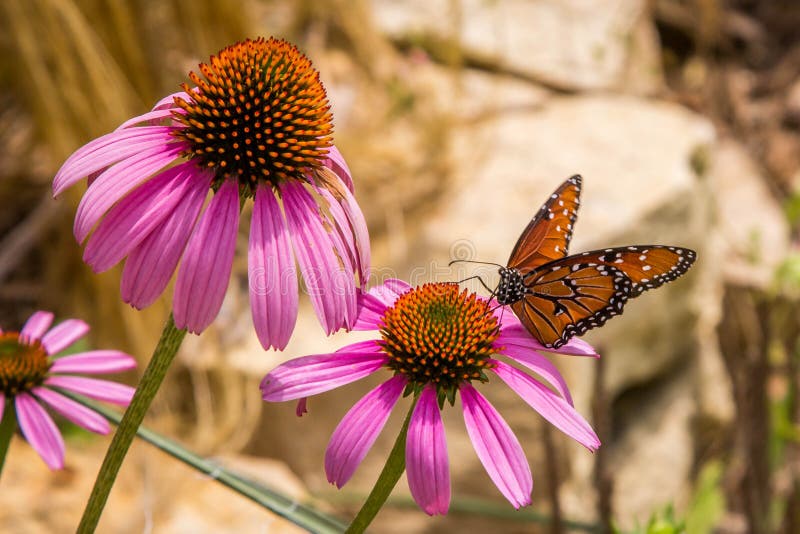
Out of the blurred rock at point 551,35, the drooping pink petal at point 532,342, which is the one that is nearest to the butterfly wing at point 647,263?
the drooping pink petal at point 532,342

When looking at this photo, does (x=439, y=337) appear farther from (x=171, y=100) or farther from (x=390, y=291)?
(x=171, y=100)

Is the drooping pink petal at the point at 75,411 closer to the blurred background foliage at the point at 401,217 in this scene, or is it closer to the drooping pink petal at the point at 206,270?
the drooping pink petal at the point at 206,270

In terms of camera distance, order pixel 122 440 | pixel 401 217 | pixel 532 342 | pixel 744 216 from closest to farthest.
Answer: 1. pixel 122 440
2. pixel 532 342
3. pixel 401 217
4. pixel 744 216

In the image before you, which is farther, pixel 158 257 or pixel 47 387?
pixel 47 387

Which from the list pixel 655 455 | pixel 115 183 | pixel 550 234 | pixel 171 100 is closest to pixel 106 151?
pixel 115 183

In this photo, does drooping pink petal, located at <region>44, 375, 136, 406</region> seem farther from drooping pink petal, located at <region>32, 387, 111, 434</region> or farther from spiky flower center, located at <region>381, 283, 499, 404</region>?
spiky flower center, located at <region>381, 283, 499, 404</region>

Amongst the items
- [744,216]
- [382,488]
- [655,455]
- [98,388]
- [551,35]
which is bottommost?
[382,488]

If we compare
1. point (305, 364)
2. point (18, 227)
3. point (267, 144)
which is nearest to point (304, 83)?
point (267, 144)
